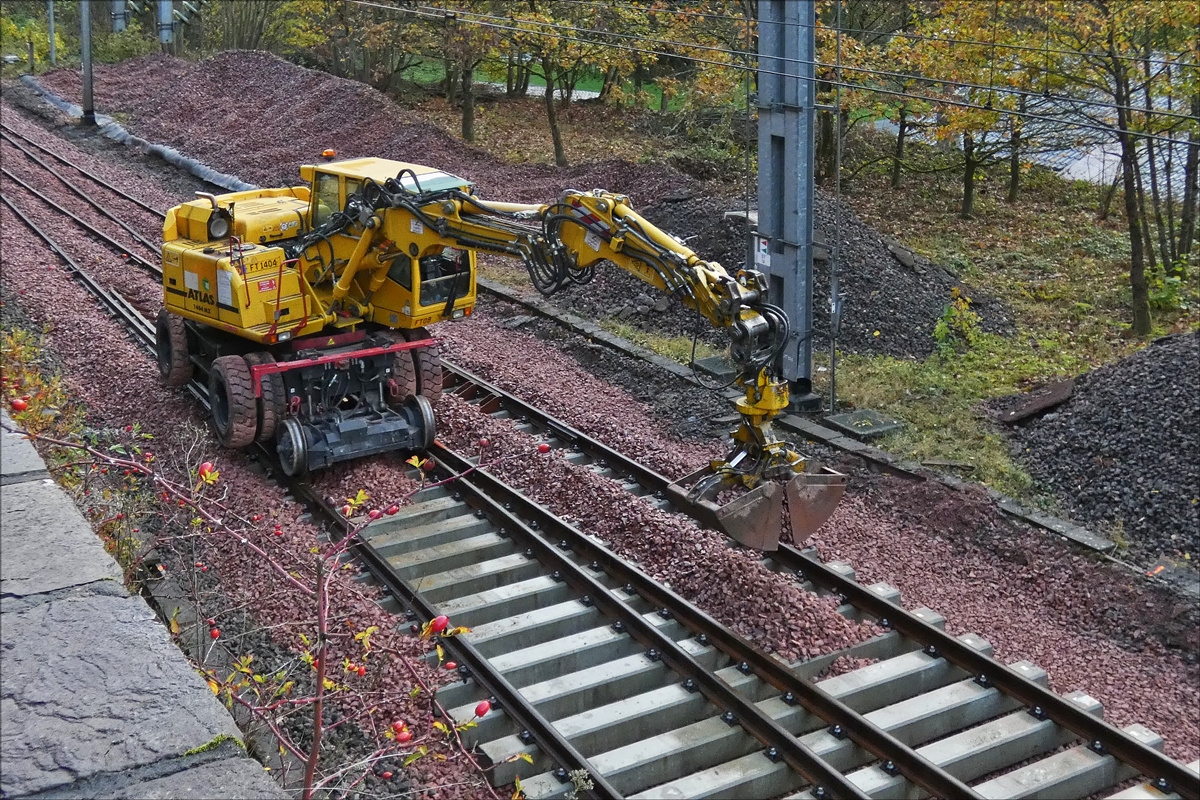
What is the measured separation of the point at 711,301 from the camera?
8.94 meters

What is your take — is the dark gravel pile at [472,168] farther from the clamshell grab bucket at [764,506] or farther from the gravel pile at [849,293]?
the clamshell grab bucket at [764,506]

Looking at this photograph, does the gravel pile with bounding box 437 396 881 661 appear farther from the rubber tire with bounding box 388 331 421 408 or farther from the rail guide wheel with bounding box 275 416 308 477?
the rail guide wheel with bounding box 275 416 308 477

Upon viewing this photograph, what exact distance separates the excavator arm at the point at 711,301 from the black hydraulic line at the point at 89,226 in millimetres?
10874

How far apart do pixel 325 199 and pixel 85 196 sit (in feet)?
49.4

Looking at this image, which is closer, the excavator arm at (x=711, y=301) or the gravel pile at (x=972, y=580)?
the excavator arm at (x=711, y=301)

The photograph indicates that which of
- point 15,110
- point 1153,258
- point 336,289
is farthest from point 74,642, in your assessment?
point 15,110

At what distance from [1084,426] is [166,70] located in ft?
118

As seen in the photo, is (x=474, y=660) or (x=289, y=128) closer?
(x=474, y=660)

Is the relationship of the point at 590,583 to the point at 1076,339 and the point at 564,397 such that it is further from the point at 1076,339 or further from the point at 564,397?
the point at 1076,339

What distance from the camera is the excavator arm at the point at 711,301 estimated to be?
348 inches

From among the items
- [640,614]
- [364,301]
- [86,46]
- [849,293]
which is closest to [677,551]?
[640,614]

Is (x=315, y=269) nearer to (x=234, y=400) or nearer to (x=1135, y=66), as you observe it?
(x=234, y=400)

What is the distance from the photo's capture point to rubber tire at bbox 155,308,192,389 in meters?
13.5

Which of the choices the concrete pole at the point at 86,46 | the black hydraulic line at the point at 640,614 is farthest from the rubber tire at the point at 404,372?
the concrete pole at the point at 86,46
